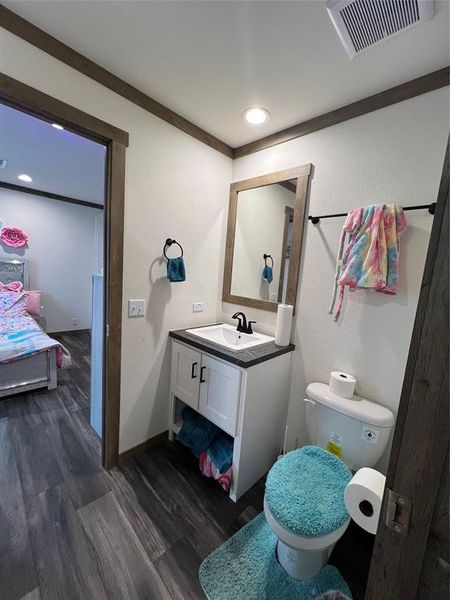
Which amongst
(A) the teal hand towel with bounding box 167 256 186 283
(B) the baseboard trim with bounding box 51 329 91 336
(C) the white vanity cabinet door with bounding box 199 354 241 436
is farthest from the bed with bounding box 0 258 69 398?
(C) the white vanity cabinet door with bounding box 199 354 241 436

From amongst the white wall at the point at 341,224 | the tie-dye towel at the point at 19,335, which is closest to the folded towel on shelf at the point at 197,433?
the white wall at the point at 341,224

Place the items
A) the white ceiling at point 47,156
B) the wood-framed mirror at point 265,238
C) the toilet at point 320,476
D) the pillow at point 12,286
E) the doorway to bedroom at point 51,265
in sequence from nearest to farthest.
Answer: the toilet at point 320,476 → the wood-framed mirror at point 265,238 → the white ceiling at point 47,156 → the doorway to bedroom at point 51,265 → the pillow at point 12,286

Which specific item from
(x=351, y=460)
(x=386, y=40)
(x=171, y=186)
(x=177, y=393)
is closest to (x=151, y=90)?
(x=171, y=186)

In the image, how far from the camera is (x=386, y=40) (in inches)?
42.3

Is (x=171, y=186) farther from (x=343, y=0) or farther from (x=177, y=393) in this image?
(x=177, y=393)

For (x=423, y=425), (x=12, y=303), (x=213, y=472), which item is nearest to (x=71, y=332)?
(x=12, y=303)

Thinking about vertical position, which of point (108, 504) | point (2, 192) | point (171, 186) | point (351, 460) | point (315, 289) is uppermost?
point (2, 192)

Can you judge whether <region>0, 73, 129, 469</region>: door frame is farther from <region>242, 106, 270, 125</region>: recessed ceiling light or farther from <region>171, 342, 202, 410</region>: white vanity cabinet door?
<region>242, 106, 270, 125</region>: recessed ceiling light

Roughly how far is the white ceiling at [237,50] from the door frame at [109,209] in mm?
304

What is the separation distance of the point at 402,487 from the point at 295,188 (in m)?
1.73

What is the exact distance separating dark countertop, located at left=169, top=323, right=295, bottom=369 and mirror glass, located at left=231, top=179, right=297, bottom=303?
Answer: 405mm

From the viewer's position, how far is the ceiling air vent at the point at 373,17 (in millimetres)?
939

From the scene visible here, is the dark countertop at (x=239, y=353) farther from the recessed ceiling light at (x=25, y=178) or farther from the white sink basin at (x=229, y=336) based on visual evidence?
the recessed ceiling light at (x=25, y=178)

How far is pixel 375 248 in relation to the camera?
4.32ft
